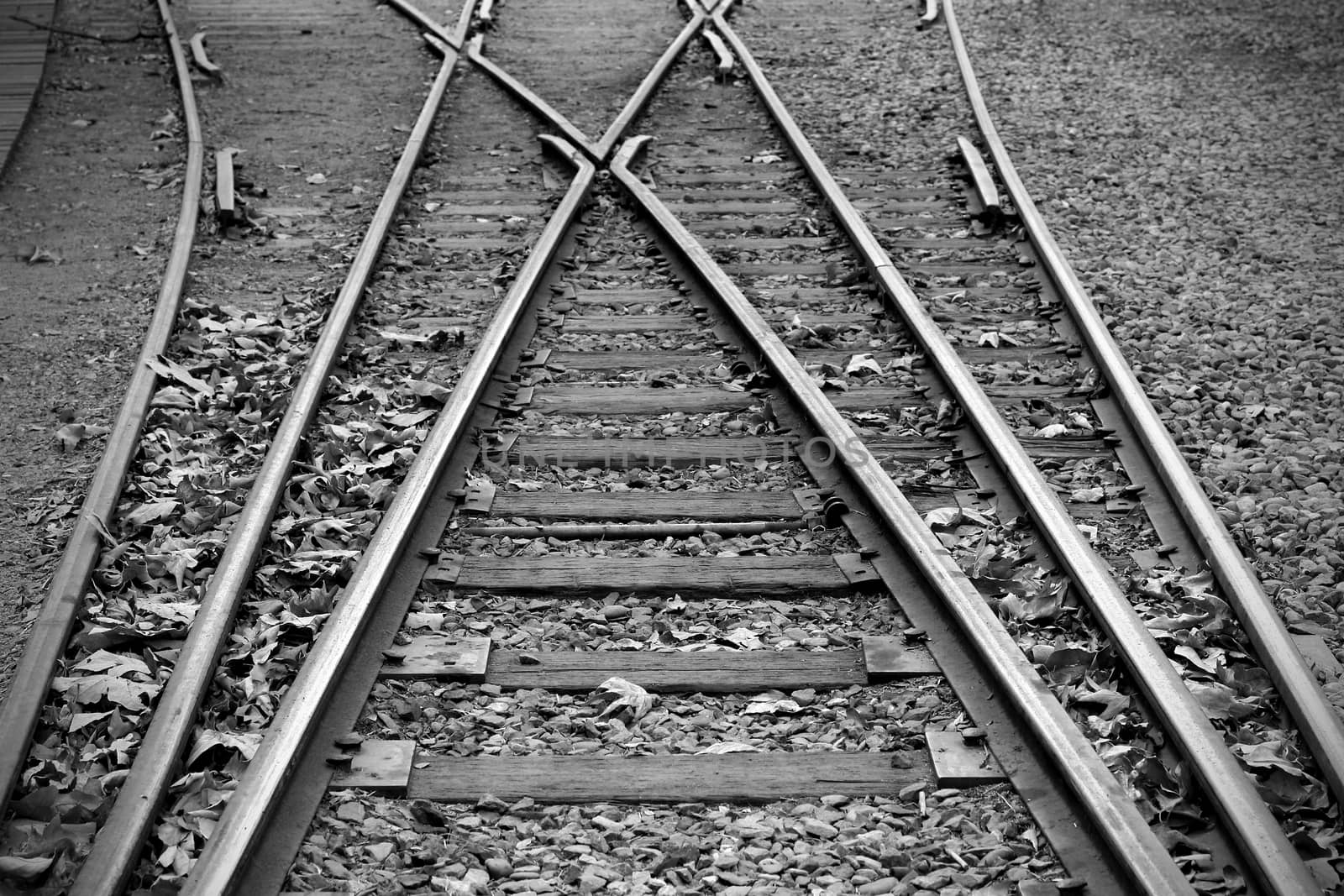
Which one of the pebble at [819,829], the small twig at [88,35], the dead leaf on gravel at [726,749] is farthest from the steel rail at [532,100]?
the pebble at [819,829]

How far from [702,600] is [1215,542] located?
1755 mm

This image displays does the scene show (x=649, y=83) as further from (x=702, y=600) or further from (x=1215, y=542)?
(x=1215, y=542)

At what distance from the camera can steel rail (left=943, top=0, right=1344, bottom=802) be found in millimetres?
3326

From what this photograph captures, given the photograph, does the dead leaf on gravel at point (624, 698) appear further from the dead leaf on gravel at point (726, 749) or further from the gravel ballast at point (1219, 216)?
the gravel ballast at point (1219, 216)

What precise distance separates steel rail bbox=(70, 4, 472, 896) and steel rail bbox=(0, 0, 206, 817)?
339 mm

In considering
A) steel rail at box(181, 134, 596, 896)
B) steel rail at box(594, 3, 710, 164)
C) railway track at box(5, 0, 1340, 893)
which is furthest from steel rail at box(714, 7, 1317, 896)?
steel rail at box(594, 3, 710, 164)

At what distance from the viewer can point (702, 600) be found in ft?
13.5

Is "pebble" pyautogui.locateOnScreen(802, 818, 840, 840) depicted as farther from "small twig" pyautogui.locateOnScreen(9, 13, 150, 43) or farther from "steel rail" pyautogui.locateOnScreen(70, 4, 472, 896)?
"small twig" pyautogui.locateOnScreen(9, 13, 150, 43)

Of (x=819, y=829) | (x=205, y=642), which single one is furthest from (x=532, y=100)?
(x=819, y=829)

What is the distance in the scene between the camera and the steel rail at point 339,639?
114 inches

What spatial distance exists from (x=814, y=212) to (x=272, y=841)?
222 inches

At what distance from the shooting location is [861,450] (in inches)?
187

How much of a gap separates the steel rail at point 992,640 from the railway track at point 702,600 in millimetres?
13

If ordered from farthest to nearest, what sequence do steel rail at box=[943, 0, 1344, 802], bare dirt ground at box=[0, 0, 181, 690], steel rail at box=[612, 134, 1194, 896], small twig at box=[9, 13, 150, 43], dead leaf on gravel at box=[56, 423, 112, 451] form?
small twig at box=[9, 13, 150, 43], dead leaf on gravel at box=[56, 423, 112, 451], bare dirt ground at box=[0, 0, 181, 690], steel rail at box=[943, 0, 1344, 802], steel rail at box=[612, 134, 1194, 896]
